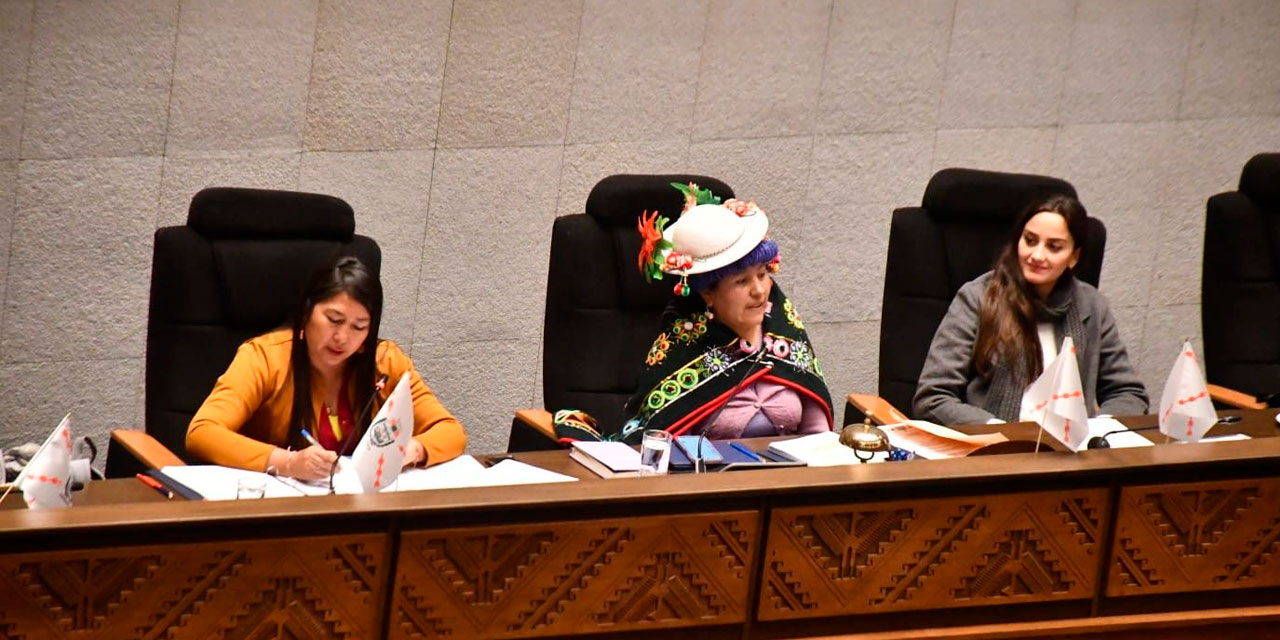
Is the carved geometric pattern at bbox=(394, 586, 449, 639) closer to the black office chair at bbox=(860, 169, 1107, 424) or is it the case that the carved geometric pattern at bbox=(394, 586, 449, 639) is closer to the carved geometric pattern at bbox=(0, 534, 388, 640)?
the carved geometric pattern at bbox=(0, 534, 388, 640)

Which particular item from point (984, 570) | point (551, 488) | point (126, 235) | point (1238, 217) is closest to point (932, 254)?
point (1238, 217)

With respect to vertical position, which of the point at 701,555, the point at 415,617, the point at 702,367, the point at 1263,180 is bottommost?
the point at 415,617

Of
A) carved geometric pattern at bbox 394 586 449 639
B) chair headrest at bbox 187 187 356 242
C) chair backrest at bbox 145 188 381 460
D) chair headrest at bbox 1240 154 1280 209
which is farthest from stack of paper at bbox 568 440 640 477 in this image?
chair headrest at bbox 1240 154 1280 209

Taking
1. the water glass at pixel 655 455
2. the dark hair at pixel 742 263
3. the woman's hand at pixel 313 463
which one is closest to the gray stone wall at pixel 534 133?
the dark hair at pixel 742 263

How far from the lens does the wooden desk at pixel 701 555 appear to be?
228 cm

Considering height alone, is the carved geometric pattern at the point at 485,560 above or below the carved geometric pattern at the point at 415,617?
above

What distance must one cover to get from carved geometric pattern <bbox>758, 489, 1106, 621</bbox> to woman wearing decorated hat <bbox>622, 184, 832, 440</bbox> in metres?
0.75

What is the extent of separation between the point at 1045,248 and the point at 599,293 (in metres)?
→ 1.01

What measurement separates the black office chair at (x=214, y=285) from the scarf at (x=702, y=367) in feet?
2.07

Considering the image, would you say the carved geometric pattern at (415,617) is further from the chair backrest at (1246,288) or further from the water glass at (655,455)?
the chair backrest at (1246,288)

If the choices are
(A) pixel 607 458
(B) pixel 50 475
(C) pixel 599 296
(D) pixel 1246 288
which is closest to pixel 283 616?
(B) pixel 50 475

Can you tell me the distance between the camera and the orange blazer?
2982 millimetres

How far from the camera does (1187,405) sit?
10.1 ft

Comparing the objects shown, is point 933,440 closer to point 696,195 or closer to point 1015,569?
point 1015,569
